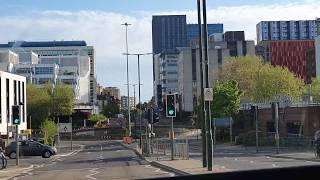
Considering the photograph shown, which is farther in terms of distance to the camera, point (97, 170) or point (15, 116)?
point (15, 116)

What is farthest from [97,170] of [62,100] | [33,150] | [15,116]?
[62,100]

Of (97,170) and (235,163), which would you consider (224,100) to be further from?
(97,170)

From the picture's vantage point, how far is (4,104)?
9944cm

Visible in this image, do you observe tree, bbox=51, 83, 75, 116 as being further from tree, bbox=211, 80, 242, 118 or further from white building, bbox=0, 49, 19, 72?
tree, bbox=211, 80, 242, 118

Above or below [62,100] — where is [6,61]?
above

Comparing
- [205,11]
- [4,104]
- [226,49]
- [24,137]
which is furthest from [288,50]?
[205,11]

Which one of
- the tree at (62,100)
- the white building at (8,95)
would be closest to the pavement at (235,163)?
the white building at (8,95)

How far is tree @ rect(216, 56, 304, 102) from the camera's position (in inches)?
3762

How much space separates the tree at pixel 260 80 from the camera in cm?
9556

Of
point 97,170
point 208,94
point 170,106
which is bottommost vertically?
point 97,170

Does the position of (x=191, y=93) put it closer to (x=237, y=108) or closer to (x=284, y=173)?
(x=237, y=108)

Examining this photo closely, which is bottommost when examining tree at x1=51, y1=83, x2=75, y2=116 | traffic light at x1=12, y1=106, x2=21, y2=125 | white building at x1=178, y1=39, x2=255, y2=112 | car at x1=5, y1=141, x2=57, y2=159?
car at x1=5, y1=141, x2=57, y2=159

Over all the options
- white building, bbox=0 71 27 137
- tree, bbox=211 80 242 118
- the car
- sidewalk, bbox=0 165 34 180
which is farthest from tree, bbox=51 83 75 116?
sidewalk, bbox=0 165 34 180

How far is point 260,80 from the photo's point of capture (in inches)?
3799
